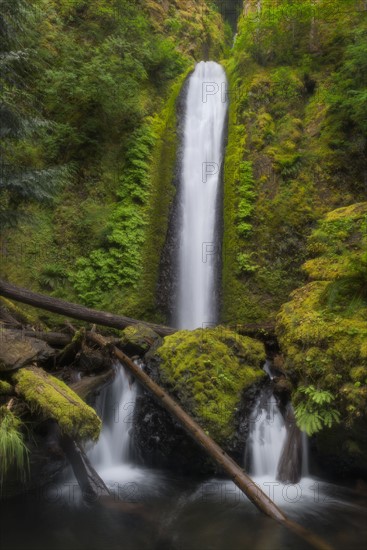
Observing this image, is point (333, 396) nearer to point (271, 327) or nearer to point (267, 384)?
point (267, 384)

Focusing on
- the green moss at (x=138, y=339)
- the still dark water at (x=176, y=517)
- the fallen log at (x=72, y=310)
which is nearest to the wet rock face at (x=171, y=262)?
the fallen log at (x=72, y=310)

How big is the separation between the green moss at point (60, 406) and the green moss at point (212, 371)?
5.28 feet

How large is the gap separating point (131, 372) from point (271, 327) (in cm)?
297

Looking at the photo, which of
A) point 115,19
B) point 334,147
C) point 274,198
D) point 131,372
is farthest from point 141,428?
point 115,19

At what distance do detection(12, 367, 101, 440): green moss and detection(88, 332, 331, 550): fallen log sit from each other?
4.09 feet

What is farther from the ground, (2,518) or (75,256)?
(75,256)

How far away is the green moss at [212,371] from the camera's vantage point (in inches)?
241

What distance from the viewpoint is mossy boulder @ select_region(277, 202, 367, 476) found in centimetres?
536

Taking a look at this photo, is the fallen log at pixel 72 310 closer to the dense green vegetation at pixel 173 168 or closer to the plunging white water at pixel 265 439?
the dense green vegetation at pixel 173 168

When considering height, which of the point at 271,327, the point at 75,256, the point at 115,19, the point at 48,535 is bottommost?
the point at 48,535

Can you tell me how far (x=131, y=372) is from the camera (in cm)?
699

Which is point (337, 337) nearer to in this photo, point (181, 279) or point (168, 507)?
point (168, 507)

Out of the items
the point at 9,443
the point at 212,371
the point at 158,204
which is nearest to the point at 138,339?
the point at 212,371

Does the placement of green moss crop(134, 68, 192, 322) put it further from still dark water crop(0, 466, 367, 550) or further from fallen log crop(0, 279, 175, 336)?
still dark water crop(0, 466, 367, 550)
